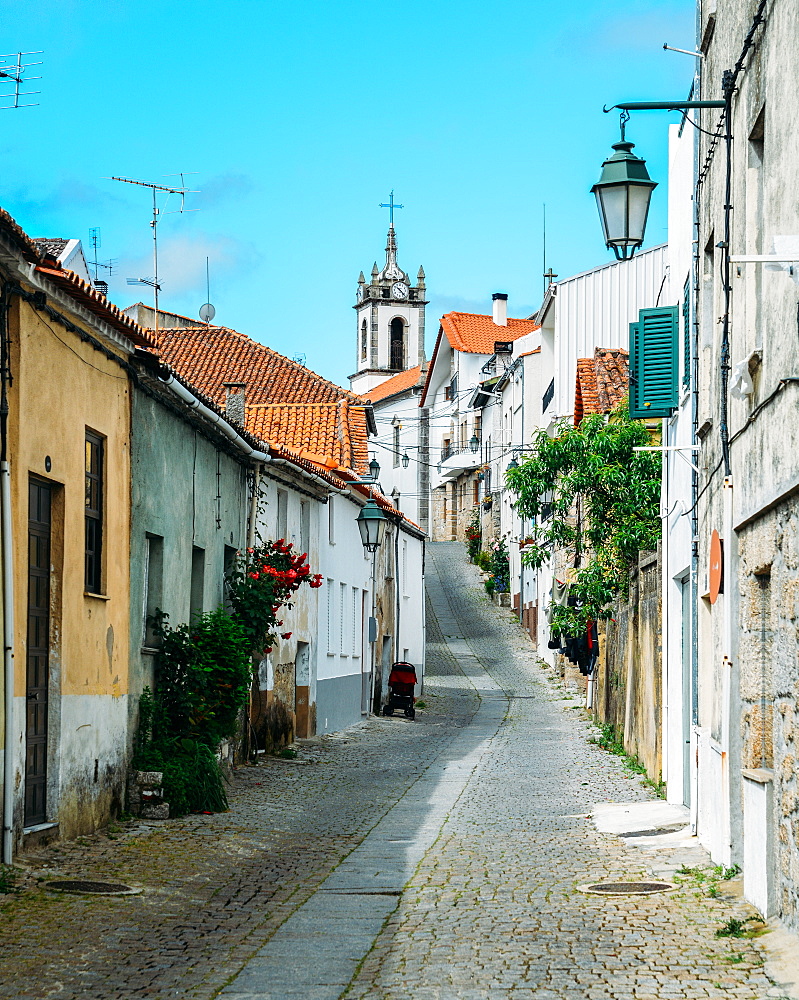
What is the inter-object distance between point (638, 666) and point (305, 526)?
27.6 ft

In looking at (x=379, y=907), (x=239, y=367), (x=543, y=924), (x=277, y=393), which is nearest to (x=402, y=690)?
(x=277, y=393)

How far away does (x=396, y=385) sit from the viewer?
94.9 metres

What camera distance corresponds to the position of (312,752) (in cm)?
2139

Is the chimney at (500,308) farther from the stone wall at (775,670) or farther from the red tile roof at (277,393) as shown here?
the stone wall at (775,670)

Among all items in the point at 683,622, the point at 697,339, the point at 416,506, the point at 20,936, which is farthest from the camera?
the point at 416,506

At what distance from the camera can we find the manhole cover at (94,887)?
9.02 metres

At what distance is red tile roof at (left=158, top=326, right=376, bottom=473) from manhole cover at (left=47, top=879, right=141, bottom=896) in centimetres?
1777

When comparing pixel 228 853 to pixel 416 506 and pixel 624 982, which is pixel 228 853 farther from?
pixel 416 506

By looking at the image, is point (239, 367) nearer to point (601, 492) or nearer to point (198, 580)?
point (601, 492)

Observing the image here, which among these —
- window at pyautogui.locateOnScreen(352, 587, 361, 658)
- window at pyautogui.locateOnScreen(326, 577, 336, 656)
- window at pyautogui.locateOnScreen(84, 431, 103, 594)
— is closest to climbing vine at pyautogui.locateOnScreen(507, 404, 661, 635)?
window at pyautogui.locateOnScreen(326, 577, 336, 656)

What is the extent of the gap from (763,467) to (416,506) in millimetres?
77052

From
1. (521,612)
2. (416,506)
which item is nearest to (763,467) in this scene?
(521,612)

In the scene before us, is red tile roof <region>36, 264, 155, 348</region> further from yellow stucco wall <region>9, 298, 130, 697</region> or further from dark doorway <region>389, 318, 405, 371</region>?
dark doorway <region>389, 318, 405, 371</region>

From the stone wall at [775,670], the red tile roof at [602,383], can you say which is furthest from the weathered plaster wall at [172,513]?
the red tile roof at [602,383]
